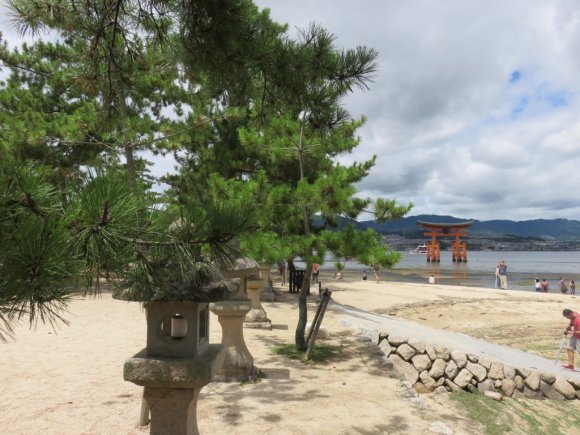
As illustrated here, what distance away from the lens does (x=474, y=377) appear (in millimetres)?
6551

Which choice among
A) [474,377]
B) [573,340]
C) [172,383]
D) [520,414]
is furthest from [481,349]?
[172,383]

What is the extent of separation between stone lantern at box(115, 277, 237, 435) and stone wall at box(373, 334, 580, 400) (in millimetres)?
4433

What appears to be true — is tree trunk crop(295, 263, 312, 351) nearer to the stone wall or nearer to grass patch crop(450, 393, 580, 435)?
the stone wall

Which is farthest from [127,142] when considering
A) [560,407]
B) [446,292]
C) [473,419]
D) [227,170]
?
[446,292]

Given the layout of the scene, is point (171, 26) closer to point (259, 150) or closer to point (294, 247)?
point (294, 247)

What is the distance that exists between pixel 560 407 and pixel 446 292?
1718cm

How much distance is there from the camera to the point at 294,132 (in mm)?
7793

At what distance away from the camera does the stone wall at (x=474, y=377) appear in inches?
255

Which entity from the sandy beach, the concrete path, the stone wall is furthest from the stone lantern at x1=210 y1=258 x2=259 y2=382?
the concrete path

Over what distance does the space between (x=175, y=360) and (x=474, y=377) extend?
5.50m

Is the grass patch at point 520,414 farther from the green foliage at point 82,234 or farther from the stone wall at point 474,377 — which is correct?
the green foliage at point 82,234

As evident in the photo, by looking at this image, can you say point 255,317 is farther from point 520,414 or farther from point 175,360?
point 175,360

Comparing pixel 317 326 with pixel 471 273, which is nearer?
pixel 317 326

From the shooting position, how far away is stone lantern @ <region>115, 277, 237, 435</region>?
2.93 m
